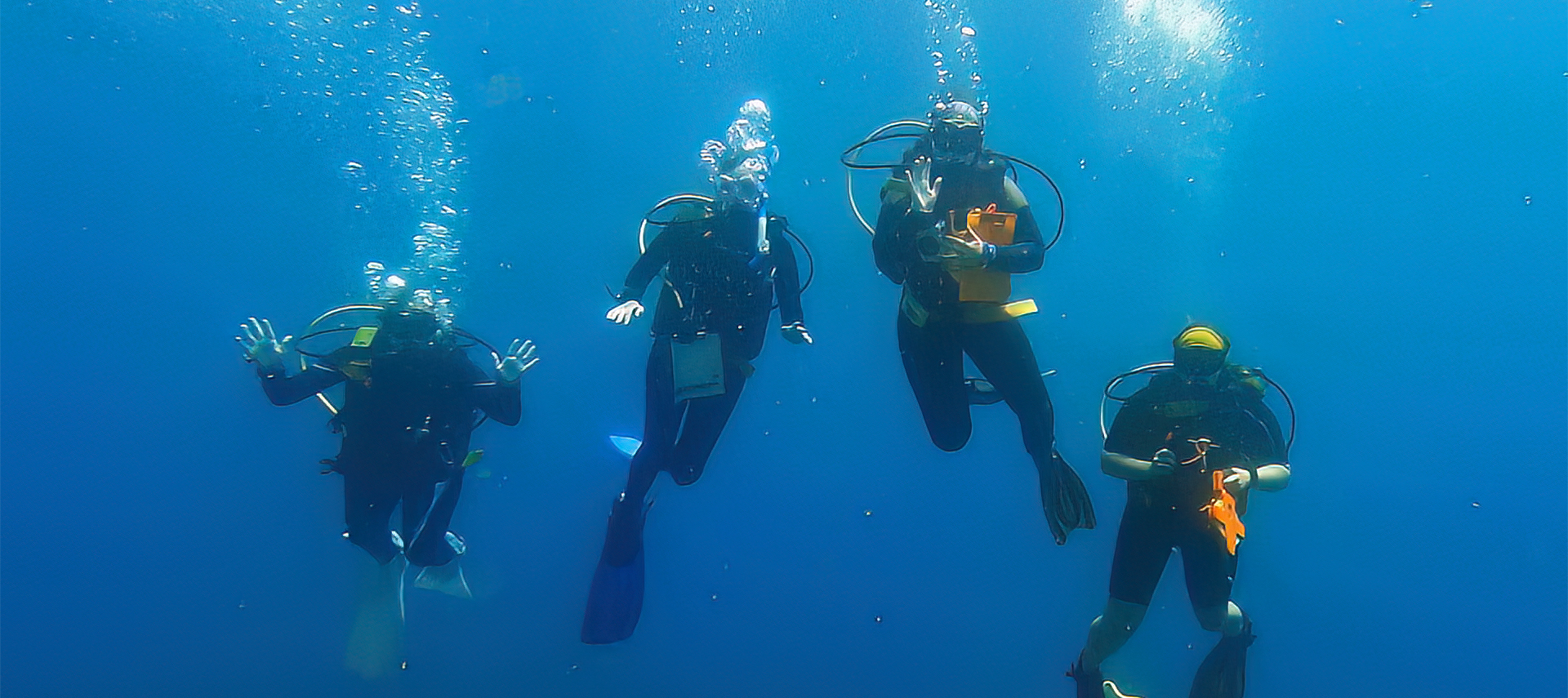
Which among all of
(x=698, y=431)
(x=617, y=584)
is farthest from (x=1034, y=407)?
(x=617, y=584)

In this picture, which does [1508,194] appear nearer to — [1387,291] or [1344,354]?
[1387,291]

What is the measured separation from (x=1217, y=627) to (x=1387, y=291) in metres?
11.7

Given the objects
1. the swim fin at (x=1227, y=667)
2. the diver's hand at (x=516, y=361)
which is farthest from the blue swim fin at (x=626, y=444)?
the swim fin at (x=1227, y=667)

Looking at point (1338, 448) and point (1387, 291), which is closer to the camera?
point (1387, 291)

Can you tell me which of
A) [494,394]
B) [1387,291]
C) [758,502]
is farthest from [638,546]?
[1387,291]

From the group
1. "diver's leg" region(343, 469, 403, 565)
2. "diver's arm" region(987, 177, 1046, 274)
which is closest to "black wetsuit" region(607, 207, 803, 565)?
"diver's arm" region(987, 177, 1046, 274)

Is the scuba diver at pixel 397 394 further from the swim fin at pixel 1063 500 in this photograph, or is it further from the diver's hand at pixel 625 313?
the swim fin at pixel 1063 500

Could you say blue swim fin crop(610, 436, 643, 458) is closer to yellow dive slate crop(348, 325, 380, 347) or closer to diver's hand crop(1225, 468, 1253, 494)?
yellow dive slate crop(348, 325, 380, 347)

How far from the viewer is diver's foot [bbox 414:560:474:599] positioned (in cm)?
634

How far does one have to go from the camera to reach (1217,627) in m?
4.40

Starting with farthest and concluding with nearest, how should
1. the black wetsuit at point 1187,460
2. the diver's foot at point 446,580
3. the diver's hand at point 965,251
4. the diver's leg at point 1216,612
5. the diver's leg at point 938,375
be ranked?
the diver's foot at point 446,580
the diver's leg at point 938,375
the diver's leg at point 1216,612
the black wetsuit at point 1187,460
the diver's hand at point 965,251

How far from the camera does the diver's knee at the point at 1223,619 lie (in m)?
4.30

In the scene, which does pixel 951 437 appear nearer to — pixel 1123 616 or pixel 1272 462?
pixel 1123 616

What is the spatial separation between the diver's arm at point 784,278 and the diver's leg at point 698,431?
23.6 inches
